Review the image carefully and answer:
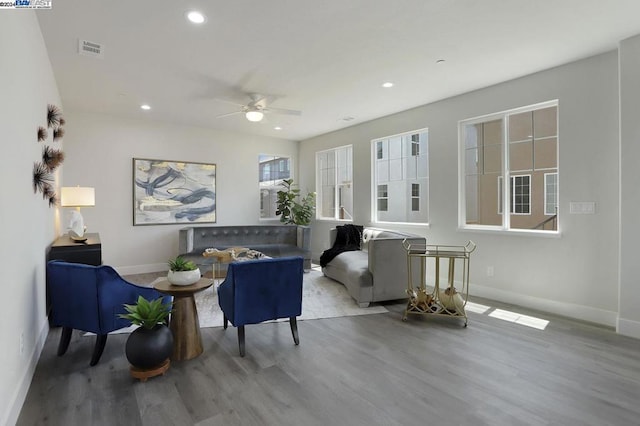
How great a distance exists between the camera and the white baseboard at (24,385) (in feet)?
5.97

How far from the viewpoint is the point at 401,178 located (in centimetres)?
552

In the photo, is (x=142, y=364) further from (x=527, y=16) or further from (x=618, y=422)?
(x=527, y=16)

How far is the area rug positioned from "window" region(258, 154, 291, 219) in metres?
2.77

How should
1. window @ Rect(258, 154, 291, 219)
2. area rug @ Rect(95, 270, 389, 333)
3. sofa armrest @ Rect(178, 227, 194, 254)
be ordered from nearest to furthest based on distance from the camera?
area rug @ Rect(95, 270, 389, 333), sofa armrest @ Rect(178, 227, 194, 254), window @ Rect(258, 154, 291, 219)

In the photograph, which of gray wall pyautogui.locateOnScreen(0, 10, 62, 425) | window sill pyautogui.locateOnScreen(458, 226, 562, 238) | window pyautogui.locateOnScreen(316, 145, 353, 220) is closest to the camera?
gray wall pyautogui.locateOnScreen(0, 10, 62, 425)

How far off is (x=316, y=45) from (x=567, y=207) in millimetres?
3292

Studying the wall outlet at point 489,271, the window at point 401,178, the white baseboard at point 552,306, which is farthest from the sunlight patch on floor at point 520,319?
the window at point 401,178

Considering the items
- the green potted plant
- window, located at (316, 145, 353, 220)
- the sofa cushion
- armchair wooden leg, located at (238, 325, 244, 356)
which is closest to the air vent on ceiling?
armchair wooden leg, located at (238, 325, 244, 356)

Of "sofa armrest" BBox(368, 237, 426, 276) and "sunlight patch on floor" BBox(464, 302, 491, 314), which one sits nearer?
"sunlight patch on floor" BBox(464, 302, 491, 314)

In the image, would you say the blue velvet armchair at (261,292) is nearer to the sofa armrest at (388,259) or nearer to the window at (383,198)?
the sofa armrest at (388,259)

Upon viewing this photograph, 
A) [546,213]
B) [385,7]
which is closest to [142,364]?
[385,7]

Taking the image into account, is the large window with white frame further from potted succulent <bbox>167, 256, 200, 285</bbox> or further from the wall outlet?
potted succulent <bbox>167, 256, 200, 285</bbox>

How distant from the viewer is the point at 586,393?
2135 mm

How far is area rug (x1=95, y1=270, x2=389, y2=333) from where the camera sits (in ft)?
11.8
